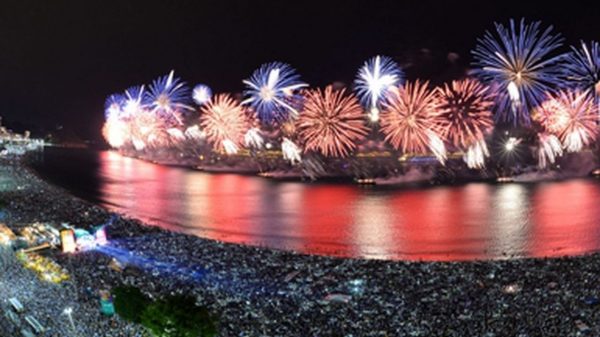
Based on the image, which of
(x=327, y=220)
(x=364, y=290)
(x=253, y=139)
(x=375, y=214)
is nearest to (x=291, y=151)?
(x=253, y=139)

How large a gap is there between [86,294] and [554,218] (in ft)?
88.8

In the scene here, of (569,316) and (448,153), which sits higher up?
(448,153)

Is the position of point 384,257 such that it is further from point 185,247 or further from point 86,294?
point 86,294

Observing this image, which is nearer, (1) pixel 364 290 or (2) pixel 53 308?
(2) pixel 53 308

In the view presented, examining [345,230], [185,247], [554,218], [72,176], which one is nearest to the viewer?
[185,247]

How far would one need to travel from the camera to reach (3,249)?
20547mm

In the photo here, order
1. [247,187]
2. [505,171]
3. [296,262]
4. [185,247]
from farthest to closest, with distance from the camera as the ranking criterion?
1. [505,171]
2. [247,187]
3. [185,247]
4. [296,262]

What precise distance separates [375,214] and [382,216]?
90 centimetres

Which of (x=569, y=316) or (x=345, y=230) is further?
(x=345, y=230)

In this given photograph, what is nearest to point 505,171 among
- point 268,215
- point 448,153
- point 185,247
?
point 448,153

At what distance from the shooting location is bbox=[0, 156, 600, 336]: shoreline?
14.0 m

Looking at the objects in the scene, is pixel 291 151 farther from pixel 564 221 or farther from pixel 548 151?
pixel 564 221

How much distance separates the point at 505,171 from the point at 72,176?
44539 millimetres

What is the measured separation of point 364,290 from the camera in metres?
16.8
